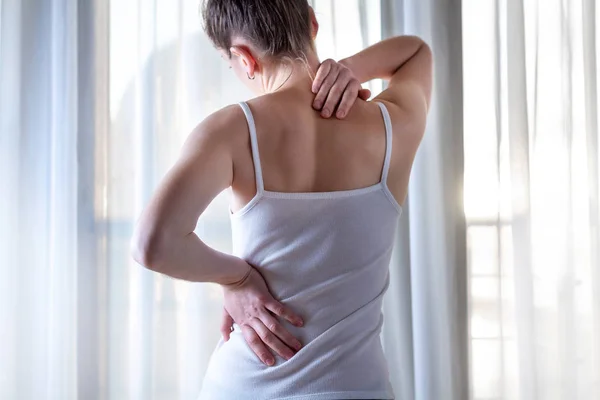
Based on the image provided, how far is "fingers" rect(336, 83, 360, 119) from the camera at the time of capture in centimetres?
104

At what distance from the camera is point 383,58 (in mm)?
1359

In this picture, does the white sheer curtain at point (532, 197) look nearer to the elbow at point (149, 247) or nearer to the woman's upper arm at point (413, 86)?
the woman's upper arm at point (413, 86)

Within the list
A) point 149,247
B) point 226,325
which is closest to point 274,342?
point 226,325

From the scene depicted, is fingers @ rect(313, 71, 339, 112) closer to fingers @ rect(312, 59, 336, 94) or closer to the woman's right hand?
fingers @ rect(312, 59, 336, 94)

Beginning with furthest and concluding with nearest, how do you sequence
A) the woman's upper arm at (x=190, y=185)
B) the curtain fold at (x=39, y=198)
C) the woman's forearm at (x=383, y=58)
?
the curtain fold at (x=39, y=198) < the woman's forearm at (x=383, y=58) < the woman's upper arm at (x=190, y=185)

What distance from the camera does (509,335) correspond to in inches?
77.8

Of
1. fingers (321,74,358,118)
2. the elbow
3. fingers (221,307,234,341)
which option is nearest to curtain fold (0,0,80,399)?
fingers (221,307,234,341)

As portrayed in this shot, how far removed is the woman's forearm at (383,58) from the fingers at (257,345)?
59 cm

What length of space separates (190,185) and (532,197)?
143cm

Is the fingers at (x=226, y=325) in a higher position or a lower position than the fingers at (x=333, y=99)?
lower

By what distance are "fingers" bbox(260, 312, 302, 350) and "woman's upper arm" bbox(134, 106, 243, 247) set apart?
0.20 metres

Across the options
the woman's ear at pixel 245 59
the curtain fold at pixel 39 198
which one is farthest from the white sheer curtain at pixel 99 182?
the woman's ear at pixel 245 59

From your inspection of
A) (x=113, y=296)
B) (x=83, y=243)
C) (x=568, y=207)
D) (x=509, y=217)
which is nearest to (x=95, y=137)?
(x=83, y=243)

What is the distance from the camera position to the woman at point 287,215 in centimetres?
96
